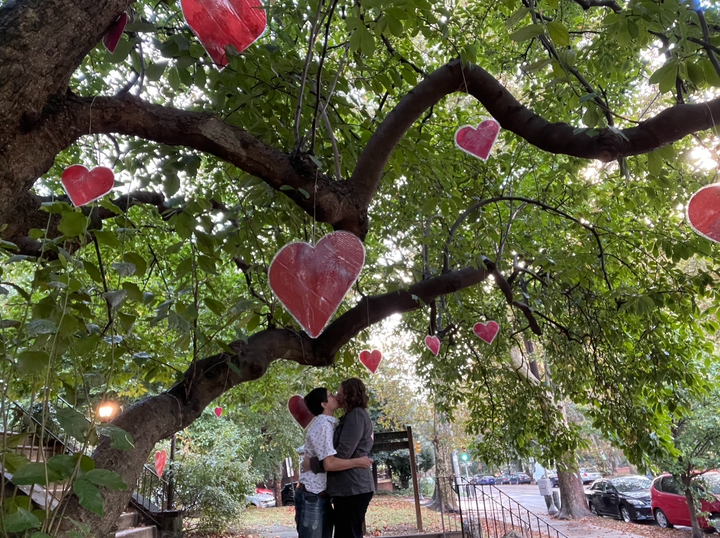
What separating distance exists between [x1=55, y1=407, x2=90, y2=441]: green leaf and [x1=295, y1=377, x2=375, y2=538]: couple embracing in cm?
176

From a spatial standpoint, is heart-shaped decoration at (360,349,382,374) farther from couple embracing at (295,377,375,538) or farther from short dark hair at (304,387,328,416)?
couple embracing at (295,377,375,538)

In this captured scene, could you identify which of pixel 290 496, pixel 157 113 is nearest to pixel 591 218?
pixel 157 113

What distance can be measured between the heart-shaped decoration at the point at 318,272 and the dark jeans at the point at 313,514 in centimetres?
192

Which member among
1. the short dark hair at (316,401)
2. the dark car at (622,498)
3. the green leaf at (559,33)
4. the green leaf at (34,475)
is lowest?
the dark car at (622,498)

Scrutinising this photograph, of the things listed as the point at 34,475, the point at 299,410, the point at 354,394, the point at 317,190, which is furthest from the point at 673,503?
the point at 34,475

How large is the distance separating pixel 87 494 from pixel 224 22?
1390mm

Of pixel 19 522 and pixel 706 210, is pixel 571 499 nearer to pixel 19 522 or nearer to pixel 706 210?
pixel 706 210

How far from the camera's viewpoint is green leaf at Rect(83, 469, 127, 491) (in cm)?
109

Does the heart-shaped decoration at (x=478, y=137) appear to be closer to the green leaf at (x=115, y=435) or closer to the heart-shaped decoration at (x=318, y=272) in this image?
the heart-shaped decoration at (x=318, y=272)

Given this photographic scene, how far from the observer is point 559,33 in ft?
4.75

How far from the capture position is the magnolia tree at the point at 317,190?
146 cm

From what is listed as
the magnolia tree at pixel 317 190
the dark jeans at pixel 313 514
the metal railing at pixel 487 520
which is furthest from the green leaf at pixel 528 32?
the metal railing at pixel 487 520

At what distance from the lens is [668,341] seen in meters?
4.64

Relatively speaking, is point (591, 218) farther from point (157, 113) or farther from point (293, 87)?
point (157, 113)
